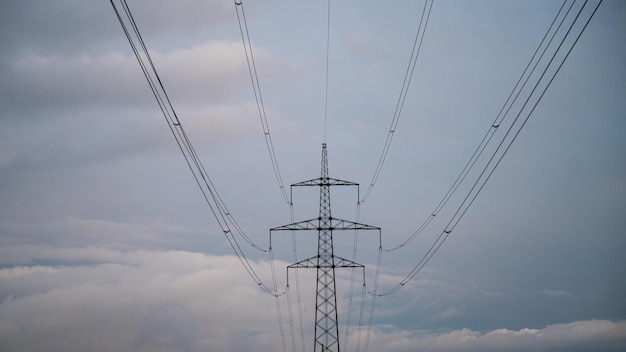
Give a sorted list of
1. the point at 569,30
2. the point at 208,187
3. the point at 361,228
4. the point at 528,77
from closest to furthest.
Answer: the point at 569,30, the point at 528,77, the point at 208,187, the point at 361,228

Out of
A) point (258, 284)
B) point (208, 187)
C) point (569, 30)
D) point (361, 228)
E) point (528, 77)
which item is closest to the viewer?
point (569, 30)

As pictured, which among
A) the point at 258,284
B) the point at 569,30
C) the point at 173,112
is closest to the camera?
the point at 569,30

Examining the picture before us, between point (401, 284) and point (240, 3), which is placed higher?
point (240, 3)

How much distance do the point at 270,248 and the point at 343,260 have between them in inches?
295

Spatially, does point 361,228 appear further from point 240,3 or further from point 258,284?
point 240,3

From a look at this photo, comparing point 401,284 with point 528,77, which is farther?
point 401,284

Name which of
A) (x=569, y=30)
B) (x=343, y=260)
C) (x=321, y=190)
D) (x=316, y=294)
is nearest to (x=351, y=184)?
(x=321, y=190)

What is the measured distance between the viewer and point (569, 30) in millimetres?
18375

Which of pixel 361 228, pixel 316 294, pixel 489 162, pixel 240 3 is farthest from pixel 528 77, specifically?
pixel 316 294

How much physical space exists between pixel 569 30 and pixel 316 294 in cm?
2961

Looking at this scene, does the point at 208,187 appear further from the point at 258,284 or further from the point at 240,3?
the point at 258,284

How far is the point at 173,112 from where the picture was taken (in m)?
20.1

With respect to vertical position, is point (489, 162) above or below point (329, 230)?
below

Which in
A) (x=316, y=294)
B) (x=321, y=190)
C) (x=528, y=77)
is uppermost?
(x=321, y=190)
